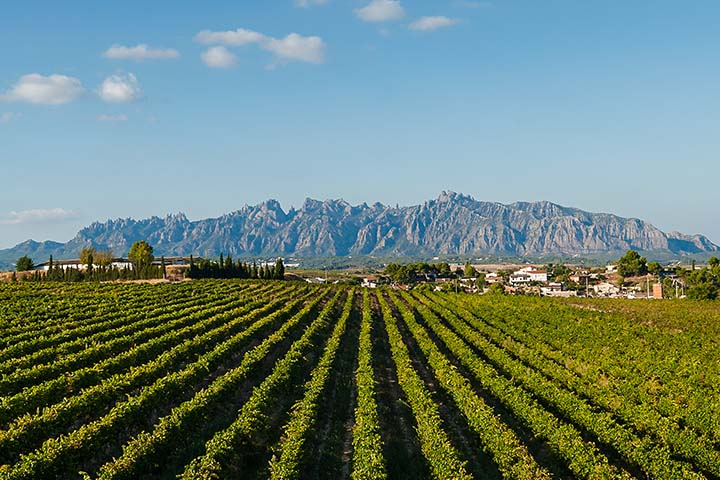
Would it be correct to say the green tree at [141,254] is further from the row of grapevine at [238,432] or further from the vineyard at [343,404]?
the row of grapevine at [238,432]

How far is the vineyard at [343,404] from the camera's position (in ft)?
53.2

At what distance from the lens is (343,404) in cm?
2427

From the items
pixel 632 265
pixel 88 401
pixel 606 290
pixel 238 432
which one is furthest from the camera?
pixel 632 265

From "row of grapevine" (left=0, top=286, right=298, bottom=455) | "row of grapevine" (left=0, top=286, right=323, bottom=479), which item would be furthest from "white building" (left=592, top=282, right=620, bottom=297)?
"row of grapevine" (left=0, top=286, right=323, bottom=479)

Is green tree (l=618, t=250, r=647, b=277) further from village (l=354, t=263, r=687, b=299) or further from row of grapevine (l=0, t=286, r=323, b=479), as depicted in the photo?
row of grapevine (l=0, t=286, r=323, b=479)

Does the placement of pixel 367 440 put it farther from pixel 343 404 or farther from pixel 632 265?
pixel 632 265

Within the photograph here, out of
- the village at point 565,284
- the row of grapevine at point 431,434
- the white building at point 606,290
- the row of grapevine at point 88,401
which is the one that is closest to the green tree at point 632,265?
the village at point 565,284

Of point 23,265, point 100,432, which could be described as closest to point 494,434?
point 100,432

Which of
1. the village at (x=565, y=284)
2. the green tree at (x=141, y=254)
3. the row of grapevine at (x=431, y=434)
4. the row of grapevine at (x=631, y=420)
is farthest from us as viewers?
the village at (x=565, y=284)

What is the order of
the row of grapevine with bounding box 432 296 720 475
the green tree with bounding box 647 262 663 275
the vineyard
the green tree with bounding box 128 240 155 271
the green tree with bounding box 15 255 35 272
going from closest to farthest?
the vineyard, the row of grapevine with bounding box 432 296 720 475, the green tree with bounding box 15 255 35 272, the green tree with bounding box 128 240 155 271, the green tree with bounding box 647 262 663 275

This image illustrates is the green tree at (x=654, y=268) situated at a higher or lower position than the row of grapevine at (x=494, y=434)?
higher

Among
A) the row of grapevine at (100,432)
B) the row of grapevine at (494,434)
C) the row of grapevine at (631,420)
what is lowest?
the row of grapevine at (631,420)

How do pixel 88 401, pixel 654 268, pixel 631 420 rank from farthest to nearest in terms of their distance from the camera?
pixel 654 268, pixel 631 420, pixel 88 401

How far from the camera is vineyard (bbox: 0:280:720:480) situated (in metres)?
16.2
